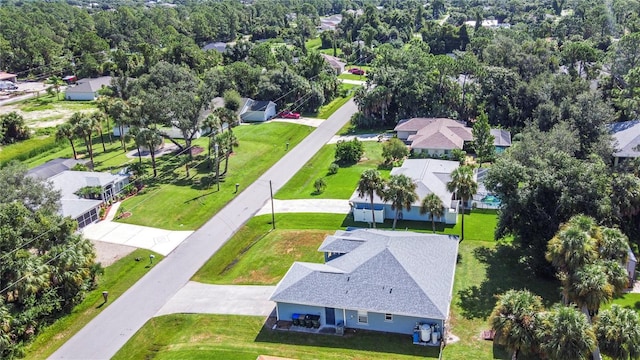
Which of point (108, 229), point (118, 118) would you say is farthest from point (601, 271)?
point (118, 118)

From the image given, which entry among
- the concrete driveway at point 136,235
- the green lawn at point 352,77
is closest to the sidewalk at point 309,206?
the concrete driveway at point 136,235

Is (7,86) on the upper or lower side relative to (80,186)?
upper

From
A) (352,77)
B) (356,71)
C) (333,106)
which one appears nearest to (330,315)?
(333,106)

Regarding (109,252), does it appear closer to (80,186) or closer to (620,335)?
(80,186)

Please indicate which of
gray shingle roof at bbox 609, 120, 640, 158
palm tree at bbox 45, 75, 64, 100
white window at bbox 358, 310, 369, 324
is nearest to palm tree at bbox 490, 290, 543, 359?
white window at bbox 358, 310, 369, 324

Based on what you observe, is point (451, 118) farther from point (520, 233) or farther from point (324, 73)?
point (520, 233)

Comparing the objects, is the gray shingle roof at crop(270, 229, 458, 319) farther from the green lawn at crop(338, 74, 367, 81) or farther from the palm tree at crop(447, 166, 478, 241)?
the green lawn at crop(338, 74, 367, 81)

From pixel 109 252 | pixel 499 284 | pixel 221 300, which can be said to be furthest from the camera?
pixel 109 252

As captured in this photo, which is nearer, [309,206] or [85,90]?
[309,206]
